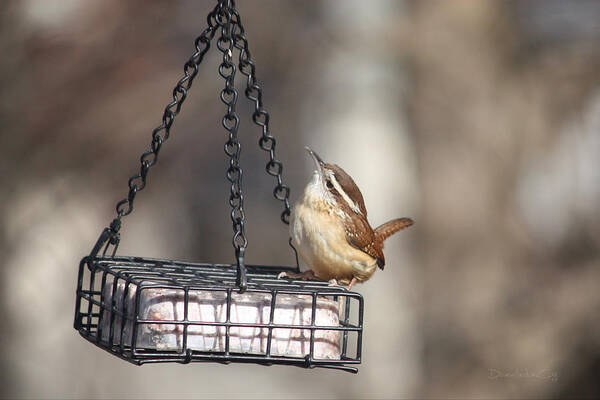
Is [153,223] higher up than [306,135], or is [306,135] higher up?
[306,135]

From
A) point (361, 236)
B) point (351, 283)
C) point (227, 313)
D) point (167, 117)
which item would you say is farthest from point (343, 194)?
point (227, 313)

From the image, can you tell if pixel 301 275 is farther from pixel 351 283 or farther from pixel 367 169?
pixel 367 169

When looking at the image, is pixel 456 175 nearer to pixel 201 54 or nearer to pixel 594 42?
pixel 594 42

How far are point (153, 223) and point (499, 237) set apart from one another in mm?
3808

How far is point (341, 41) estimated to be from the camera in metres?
8.89

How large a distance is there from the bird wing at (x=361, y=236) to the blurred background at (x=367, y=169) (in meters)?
4.05

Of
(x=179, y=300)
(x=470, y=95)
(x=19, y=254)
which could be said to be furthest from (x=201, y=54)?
(x=470, y=95)

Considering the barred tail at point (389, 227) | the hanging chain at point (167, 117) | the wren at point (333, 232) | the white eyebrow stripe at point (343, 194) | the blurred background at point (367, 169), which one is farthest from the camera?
the blurred background at point (367, 169)

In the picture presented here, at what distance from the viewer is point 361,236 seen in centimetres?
459

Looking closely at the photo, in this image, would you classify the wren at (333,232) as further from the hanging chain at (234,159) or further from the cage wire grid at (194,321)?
the hanging chain at (234,159)

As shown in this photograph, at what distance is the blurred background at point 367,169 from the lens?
829 cm

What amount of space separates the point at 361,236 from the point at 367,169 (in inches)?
179

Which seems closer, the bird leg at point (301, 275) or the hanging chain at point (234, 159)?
the hanging chain at point (234, 159)

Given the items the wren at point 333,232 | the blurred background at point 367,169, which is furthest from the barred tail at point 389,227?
the blurred background at point 367,169
